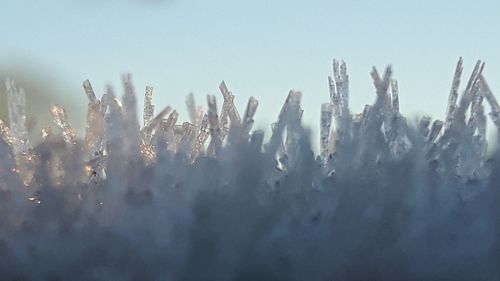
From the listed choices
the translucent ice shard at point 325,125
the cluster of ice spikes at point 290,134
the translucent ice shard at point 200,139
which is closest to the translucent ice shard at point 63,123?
the cluster of ice spikes at point 290,134

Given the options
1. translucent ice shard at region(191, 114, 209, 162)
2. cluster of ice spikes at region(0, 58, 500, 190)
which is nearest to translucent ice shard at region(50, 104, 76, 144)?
cluster of ice spikes at region(0, 58, 500, 190)

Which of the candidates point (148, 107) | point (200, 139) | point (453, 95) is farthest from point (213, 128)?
point (453, 95)

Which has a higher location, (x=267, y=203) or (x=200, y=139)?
(x=200, y=139)

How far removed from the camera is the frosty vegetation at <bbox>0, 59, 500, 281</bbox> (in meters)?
1.07

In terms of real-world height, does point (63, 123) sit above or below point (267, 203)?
above

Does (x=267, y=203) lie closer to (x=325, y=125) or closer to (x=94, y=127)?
(x=325, y=125)

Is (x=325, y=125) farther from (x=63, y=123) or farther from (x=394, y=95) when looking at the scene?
(x=63, y=123)

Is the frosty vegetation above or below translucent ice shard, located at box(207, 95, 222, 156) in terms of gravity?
below

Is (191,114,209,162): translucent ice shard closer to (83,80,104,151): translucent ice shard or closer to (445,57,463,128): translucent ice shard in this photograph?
(83,80,104,151): translucent ice shard

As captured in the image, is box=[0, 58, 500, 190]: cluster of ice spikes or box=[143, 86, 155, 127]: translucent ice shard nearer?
box=[0, 58, 500, 190]: cluster of ice spikes

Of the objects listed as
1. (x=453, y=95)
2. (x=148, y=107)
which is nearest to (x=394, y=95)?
(x=453, y=95)

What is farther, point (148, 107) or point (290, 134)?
point (148, 107)

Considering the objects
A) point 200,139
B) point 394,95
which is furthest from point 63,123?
point 394,95

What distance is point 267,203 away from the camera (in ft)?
3.54
